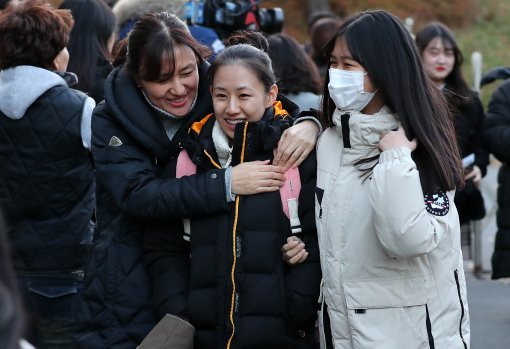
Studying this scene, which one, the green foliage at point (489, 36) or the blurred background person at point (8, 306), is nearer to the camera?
the blurred background person at point (8, 306)

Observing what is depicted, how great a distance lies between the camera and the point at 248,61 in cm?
308

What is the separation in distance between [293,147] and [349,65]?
1.02ft

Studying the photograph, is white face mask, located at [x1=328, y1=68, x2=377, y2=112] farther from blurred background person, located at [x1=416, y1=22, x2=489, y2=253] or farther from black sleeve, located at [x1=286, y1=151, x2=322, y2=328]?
blurred background person, located at [x1=416, y1=22, x2=489, y2=253]

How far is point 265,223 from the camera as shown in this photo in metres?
2.92

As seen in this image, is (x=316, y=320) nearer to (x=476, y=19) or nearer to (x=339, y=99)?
(x=339, y=99)

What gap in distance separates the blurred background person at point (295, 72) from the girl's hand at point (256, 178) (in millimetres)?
2506

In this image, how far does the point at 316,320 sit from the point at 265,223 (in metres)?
0.46

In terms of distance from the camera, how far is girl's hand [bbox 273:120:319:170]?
298 cm

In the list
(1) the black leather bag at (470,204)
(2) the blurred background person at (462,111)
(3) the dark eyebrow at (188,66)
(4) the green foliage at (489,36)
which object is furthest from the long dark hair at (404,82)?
A: (4) the green foliage at (489,36)

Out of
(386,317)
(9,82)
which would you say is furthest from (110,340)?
(9,82)

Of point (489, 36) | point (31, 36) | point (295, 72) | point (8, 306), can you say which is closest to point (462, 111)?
point (295, 72)

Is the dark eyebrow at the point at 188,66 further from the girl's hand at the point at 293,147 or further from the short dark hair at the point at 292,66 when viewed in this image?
the short dark hair at the point at 292,66

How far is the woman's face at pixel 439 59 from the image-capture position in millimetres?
6297

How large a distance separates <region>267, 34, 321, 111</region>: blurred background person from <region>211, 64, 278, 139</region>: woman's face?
238 centimetres
